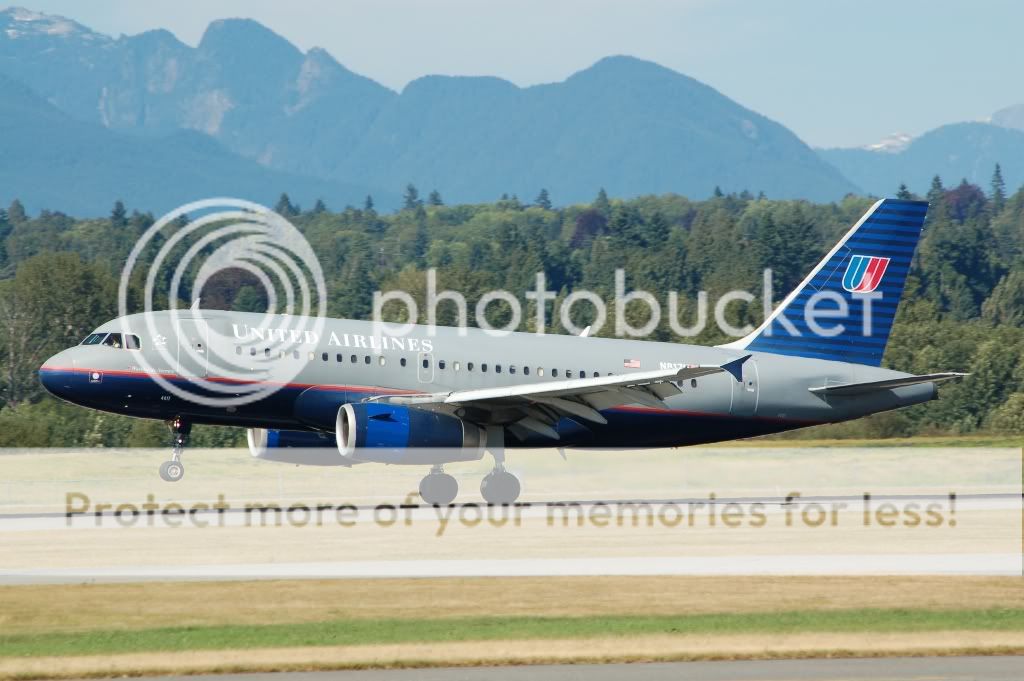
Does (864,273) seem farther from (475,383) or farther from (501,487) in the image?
(501,487)

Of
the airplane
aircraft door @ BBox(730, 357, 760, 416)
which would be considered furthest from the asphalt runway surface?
aircraft door @ BBox(730, 357, 760, 416)

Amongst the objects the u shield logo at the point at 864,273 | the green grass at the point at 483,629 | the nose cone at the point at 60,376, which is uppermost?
the u shield logo at the point at 864,273

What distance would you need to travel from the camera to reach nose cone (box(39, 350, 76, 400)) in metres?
38.4

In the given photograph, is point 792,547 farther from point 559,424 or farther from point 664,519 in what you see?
point 559,424

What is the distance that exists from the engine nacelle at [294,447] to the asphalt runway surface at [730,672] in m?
20.8

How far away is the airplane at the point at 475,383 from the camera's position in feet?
124

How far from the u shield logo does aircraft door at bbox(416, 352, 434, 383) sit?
12810 mm

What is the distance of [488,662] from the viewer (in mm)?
20953

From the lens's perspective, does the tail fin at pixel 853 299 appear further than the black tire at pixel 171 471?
Yes

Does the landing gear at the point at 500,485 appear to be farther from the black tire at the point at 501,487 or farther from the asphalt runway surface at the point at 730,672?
the asphalt runway surface at the point at 730,672

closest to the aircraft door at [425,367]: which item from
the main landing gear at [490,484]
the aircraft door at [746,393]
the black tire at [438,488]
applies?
the main landing gear at [490,484]

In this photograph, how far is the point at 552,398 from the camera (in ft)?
124

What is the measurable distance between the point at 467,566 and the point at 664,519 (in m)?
9.19

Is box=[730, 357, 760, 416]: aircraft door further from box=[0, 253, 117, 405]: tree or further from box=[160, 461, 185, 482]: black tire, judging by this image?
box=[0, 253, 117, 405]: tree
